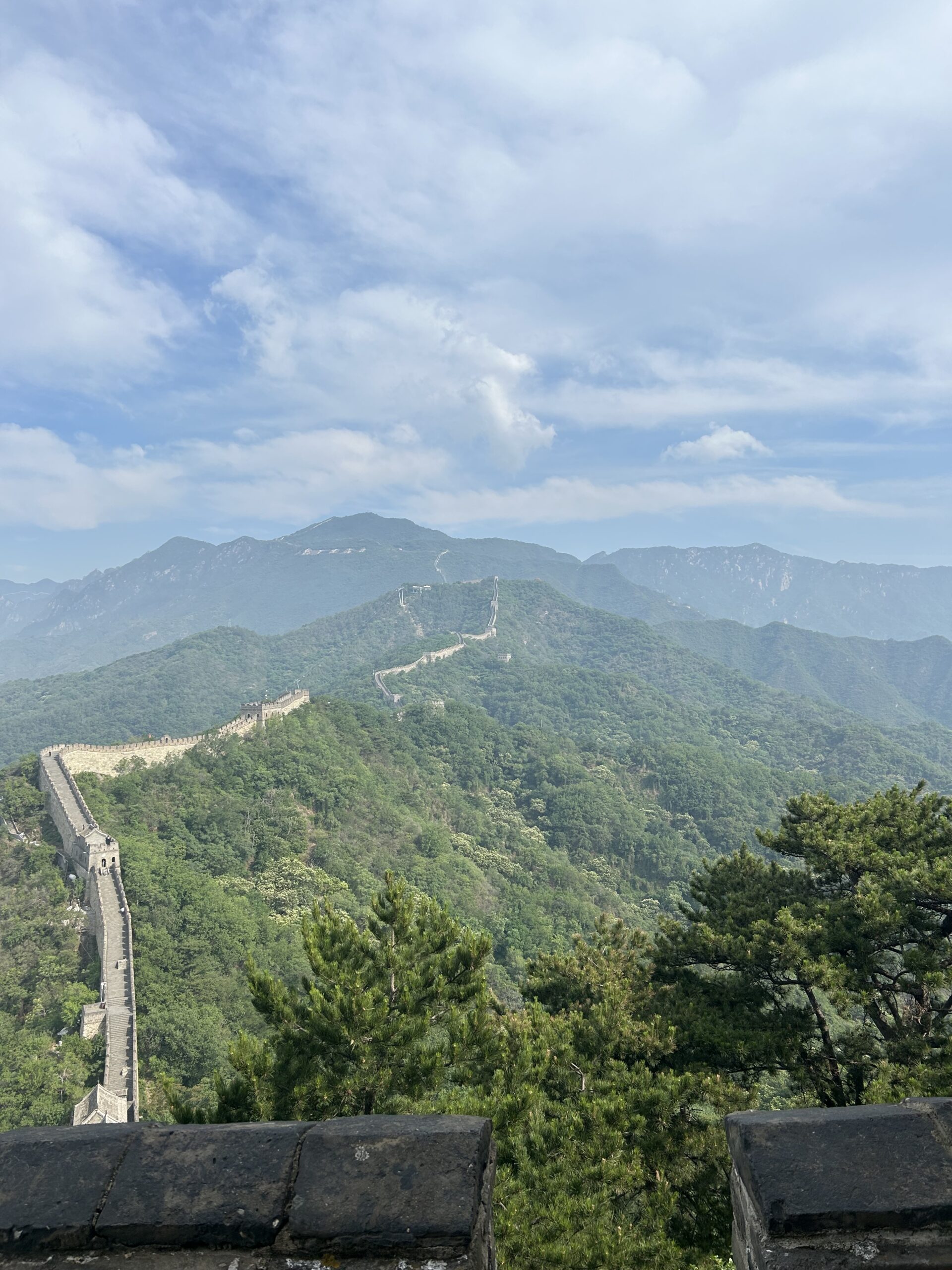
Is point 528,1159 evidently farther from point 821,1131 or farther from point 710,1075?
point 821,1131

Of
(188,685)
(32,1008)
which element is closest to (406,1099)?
(32,1008)

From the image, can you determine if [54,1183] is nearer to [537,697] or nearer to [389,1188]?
[389,1188]

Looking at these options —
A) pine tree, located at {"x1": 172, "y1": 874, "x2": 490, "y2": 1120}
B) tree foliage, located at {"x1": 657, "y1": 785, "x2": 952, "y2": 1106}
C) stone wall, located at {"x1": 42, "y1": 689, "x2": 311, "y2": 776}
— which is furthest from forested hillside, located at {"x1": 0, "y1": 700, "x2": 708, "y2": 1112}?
tree foliage, located at {"x1": 657, "y1": 785, "x2": 952, "y2": 1106}

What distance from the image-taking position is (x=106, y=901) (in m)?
28.3

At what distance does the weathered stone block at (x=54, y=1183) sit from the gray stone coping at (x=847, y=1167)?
198 cm

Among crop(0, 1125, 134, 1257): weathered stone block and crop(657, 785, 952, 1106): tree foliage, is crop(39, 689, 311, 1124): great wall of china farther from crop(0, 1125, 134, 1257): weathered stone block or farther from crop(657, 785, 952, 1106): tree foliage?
crop(0, 1125, 134, 1257): weathered stone block

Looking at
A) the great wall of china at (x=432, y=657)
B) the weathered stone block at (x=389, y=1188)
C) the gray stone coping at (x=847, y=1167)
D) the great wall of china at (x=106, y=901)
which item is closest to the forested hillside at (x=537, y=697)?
the great wall of china at (x=432, y=657)

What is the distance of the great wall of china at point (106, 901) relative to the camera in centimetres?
2023

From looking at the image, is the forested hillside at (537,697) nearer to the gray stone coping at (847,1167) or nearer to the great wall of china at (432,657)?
the great wall of china at (432,657)

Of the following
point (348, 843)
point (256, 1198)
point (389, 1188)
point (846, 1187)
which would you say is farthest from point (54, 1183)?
point (348, 843)

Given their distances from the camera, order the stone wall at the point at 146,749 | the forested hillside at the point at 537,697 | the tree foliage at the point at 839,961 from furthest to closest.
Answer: the forested hillside at the point at 537,697 → the stone wall at the point at 146,749 → the tree foliage at the point at 839,961

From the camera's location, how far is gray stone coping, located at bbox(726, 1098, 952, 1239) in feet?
6.35

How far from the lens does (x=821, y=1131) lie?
2.12 m

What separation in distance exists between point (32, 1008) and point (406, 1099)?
937 inches
